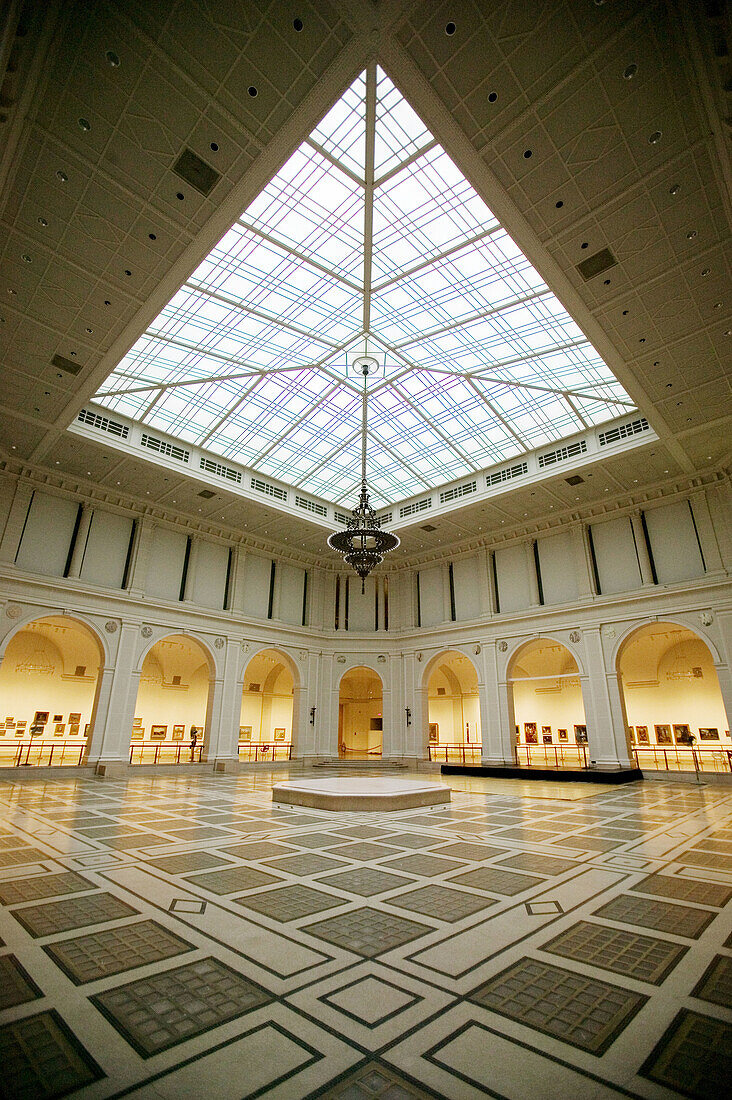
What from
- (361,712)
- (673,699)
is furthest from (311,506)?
(673,699)

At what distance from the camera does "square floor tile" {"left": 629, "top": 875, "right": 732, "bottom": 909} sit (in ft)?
14.7

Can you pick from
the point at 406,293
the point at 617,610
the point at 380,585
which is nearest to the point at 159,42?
the point at 406,293

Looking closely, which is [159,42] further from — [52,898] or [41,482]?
[41,482]

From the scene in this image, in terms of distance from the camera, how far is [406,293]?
541 inches

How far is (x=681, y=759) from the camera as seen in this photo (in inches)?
830

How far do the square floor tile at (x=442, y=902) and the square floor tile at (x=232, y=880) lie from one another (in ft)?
4.37

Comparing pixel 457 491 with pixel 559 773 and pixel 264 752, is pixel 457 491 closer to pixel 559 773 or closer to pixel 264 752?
pixel 559 773

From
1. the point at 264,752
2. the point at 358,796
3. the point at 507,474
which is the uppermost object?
the point at 507,474

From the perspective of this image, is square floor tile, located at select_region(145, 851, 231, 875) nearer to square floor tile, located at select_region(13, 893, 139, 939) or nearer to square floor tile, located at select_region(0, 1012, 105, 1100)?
square floor tile, located at select_region(13, 893, 139, 939)

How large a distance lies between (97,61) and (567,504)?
59.1ft

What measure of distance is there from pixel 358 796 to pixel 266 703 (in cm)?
2016

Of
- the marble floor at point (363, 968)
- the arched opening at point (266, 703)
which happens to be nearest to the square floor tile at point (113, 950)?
the marble floor at point (363, 968)

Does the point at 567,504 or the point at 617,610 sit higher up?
the point at 567,504

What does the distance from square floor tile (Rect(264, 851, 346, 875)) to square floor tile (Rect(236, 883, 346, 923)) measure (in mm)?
695
